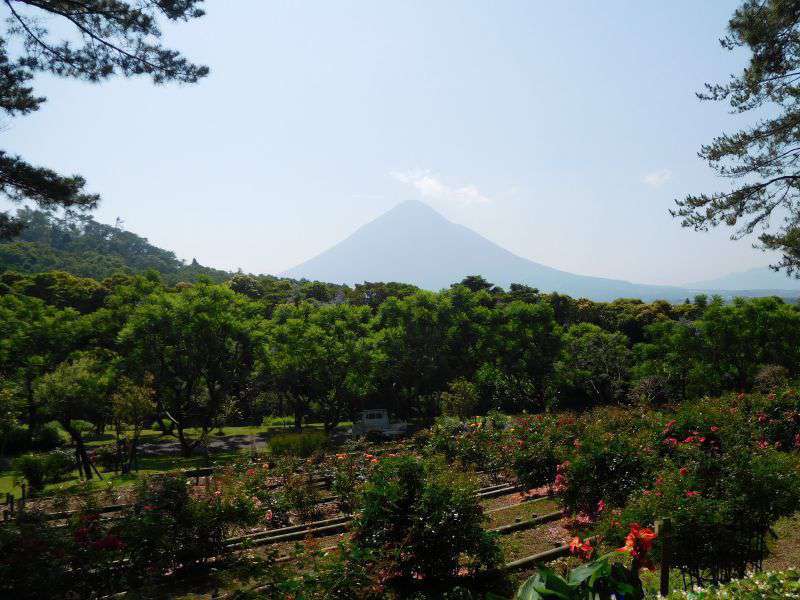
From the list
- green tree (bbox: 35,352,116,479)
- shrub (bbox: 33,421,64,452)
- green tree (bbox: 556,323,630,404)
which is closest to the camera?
green tree (bbox: 35,352,116,479)

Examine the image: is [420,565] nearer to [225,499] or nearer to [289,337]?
[225,499]

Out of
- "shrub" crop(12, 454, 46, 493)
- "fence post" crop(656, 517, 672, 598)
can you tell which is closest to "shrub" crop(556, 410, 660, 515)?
"fence post" crop(656, 517, 672, 598)

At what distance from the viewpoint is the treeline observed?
22562mm

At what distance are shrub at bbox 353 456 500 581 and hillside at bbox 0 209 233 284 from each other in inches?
1743

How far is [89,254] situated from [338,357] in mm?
86789

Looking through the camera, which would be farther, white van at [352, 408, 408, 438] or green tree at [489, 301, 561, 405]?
green tree at [489, 301, 561, 405]

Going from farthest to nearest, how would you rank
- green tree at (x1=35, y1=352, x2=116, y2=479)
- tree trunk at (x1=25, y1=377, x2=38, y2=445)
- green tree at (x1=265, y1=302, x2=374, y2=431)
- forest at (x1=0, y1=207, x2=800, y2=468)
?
green tree at (x1=265, y1=302, x2=374, y2=431), forest at (x1=0, y1=207, x2=800, y2=468), tree trunk at (x1=25, y1=377, x2=38, y2=445), green tree at (x1=35, y1=352, x2=116, y2=479)

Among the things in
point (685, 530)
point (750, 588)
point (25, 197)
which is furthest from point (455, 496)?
point (25, 197)

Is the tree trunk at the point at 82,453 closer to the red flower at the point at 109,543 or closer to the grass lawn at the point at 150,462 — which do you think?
the grass lawn at the point at 150,462

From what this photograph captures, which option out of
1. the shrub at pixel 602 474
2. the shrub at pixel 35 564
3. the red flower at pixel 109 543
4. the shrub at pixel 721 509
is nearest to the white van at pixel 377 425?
the shrub at pixel 602 474

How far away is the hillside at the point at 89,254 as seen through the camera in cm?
6700

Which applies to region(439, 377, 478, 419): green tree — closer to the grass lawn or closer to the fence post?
the grass lawn

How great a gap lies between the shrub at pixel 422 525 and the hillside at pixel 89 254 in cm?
4427

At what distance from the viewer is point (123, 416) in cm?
1778
